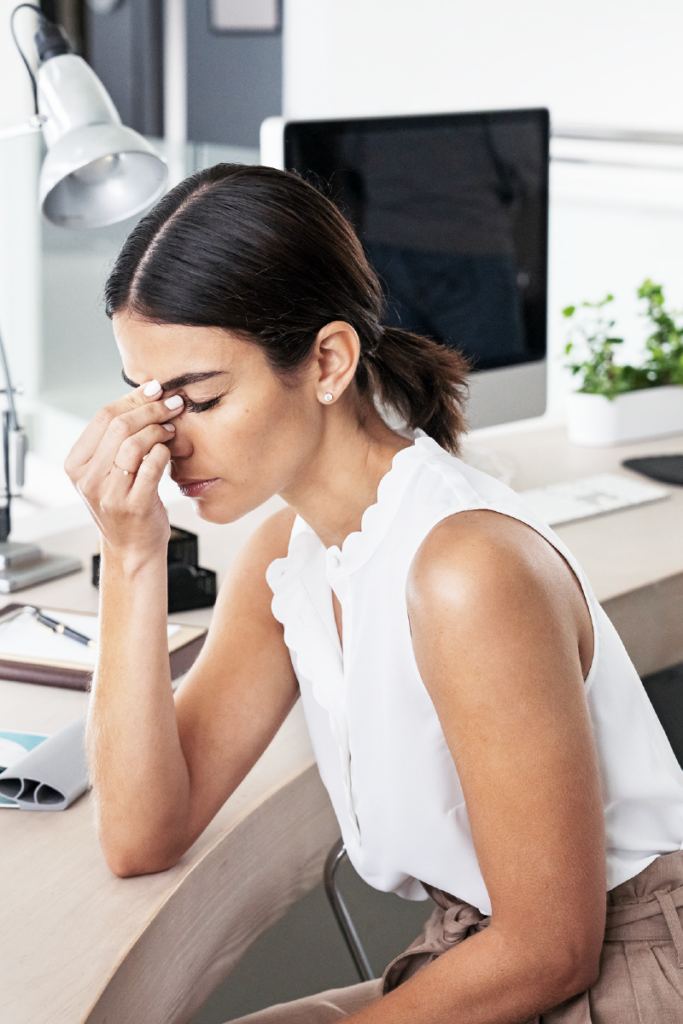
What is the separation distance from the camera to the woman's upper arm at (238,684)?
1045 mm

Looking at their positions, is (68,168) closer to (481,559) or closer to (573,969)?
(481,559)

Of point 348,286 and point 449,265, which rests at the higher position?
point 449,265

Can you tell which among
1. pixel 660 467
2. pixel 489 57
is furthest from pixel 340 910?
pixel 489 57

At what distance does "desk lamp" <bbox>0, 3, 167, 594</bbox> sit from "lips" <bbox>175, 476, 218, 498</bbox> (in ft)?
1.76

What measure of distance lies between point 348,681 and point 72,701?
1.13 ft

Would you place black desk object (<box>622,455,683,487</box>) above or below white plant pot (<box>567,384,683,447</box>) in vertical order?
below

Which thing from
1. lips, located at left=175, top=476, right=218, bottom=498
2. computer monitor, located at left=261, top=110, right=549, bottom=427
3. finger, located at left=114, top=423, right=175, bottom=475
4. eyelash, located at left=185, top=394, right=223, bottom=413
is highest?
computer monitor, located at left=261, top=110, right=549, bottom=427

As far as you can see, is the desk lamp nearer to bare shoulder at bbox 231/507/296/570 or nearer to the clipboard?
the clipboard

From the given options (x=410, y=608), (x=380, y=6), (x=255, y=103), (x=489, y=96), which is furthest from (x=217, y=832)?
(x=255, y=103)

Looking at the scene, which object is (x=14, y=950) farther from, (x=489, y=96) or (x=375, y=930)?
(x=489, y=96)

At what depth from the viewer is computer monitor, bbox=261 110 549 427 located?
1.60 metres

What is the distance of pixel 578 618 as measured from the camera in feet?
2.89

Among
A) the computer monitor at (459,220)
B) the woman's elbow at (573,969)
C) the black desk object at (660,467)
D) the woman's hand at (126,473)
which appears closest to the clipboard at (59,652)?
the woman's hand at (126,473)

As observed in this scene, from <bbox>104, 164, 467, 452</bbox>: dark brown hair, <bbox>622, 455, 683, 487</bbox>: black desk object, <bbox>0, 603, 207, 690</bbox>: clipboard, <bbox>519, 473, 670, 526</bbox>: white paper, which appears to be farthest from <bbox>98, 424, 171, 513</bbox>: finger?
<bbox>622, 455, 683, 487</bbox>: black desk object
